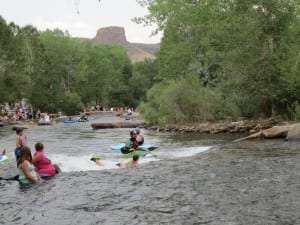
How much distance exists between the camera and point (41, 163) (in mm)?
15195

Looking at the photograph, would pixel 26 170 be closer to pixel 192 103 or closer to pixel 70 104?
pixel 192 103

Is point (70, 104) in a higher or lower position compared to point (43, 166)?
higher

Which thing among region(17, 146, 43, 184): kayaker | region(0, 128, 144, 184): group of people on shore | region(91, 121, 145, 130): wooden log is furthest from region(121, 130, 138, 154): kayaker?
region(91, 121, 145, 130): wooden log

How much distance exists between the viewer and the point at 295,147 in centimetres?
2023

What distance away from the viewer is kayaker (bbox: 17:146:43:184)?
564 inches

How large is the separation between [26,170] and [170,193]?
445cm

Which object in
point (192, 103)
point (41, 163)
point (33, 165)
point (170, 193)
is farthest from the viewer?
point (192, 103)

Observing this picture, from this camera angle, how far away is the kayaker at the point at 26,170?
1433 cm

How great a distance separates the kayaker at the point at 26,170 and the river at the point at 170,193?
0.94 ft

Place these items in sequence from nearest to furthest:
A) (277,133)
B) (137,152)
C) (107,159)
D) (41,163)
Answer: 1. (41,163)
2. (107,159)
3. (137,152)
4. (277,133)

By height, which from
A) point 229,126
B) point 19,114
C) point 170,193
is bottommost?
point 170,193

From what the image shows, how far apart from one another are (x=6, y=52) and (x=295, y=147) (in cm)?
4613

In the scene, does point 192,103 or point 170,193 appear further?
point 192,103

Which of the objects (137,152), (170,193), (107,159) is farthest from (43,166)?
(137,152)
